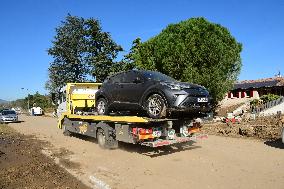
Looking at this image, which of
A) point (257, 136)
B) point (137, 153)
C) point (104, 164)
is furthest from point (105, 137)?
point (257, 136)

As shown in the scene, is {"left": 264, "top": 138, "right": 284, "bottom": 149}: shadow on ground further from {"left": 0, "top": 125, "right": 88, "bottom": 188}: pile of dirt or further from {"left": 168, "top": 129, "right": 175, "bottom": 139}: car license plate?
{"left": 0, "top": 125, "right": 88, "bottom": 188}: pile of dirt

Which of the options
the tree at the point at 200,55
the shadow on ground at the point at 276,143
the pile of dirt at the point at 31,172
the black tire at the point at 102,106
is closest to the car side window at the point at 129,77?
the black tire at the point at 102,106

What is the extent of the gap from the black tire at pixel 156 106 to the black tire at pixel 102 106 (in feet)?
7.86

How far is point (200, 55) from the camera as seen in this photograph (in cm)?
2644

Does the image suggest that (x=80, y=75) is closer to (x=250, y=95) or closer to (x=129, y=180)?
(x=250, y=95)

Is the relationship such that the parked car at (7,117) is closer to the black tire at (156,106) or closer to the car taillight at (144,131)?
the black tire at (156,106)

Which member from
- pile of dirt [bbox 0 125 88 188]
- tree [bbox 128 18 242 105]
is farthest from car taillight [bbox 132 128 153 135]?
tree [bbox 128 18 242 105]

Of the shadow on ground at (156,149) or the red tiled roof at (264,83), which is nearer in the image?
the shadow on ground at (156,149)

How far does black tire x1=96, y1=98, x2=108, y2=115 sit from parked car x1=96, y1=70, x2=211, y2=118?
85 mm

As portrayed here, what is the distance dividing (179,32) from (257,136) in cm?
1621

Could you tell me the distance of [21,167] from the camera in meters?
8.80

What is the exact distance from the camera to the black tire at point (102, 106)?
12.1m

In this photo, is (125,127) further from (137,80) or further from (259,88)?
(259,88)

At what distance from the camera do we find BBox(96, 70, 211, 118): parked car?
31.6 ft
